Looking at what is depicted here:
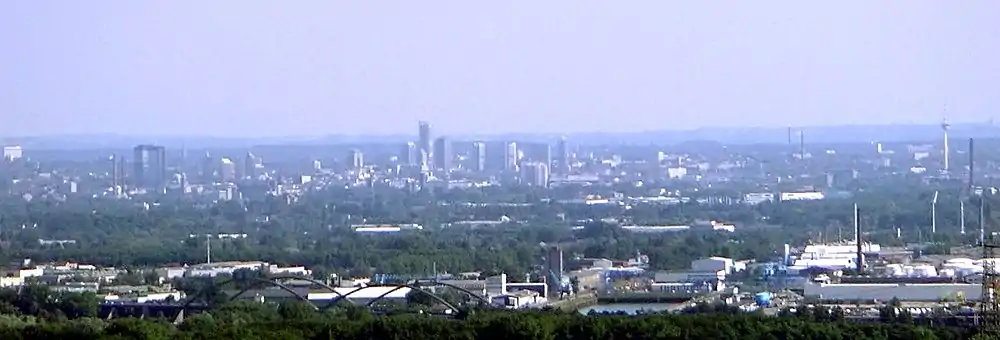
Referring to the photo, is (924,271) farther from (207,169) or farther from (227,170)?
(207,169)

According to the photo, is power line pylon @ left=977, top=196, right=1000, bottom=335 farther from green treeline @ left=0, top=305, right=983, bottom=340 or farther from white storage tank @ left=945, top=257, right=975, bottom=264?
white storage tank @ left=945, top=257, right=975, bottom=264

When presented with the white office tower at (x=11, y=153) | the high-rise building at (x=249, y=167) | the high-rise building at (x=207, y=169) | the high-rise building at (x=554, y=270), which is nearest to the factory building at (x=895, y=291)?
the high-rise building at (x=554, y=270)

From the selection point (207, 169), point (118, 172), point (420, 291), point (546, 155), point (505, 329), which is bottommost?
point (207, 169)

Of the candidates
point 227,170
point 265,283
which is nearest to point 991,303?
point 265,283

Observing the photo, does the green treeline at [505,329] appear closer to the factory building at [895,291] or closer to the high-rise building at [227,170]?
the factory building at [895,291]

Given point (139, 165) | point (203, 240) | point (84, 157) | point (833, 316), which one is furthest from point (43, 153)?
point (833, 316)

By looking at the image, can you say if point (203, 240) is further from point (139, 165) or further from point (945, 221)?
point (139, 165)
